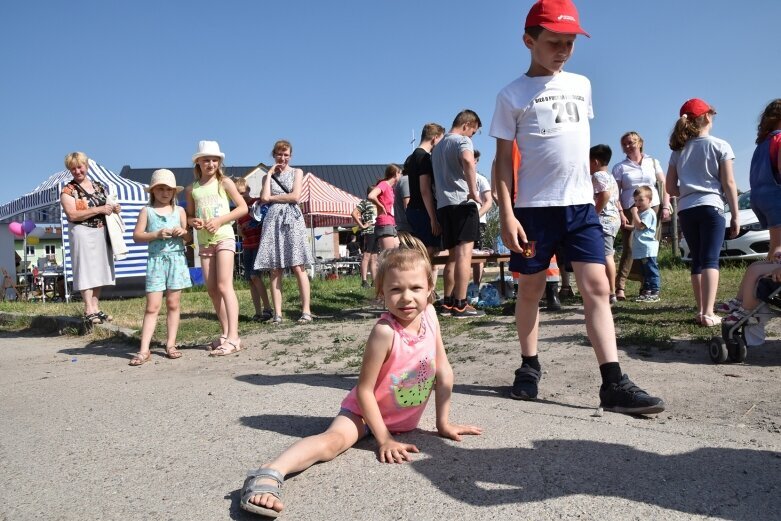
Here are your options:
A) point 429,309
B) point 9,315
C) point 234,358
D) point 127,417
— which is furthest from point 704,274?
point 9,315

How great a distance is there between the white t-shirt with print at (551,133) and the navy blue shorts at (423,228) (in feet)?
11.2

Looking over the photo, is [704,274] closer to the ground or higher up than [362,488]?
higher up

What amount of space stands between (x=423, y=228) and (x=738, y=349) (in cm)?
350

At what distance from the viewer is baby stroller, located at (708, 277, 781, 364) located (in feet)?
13.3

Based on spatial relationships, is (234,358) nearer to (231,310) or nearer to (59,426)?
(231,310)

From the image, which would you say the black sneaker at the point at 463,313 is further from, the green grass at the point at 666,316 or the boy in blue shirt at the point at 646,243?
the boy in blue shirt at the point at 646,243

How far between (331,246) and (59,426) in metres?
28.3

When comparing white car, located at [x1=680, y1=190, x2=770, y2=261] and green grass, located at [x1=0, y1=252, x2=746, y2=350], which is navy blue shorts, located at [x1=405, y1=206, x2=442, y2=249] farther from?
white car, located at [x1=680, y1=190, x2=770, y2=261]

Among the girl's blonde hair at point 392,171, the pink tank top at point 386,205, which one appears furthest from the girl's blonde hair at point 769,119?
the girl's blonde hair at point 392,171

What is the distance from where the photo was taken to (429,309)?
2.97 metres

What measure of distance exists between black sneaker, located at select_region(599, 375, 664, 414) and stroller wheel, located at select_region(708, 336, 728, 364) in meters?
1.21

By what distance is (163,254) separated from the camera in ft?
18.9

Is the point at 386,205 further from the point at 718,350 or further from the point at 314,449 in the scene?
A: the point at 314,449

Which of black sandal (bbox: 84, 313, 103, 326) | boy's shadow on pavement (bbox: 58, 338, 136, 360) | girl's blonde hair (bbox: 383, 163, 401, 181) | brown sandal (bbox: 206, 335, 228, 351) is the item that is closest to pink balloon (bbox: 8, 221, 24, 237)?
black sandal (bbox: 84, 313, 103, 326)
